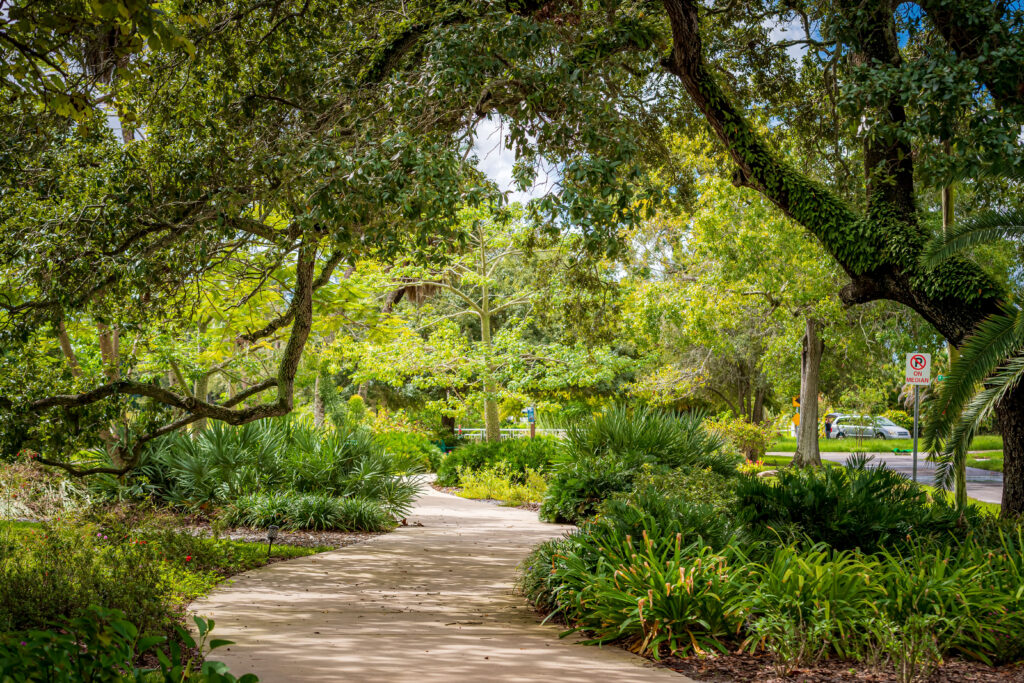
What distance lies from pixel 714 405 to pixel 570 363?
79.9ft

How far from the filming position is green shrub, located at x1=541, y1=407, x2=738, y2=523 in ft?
40.5

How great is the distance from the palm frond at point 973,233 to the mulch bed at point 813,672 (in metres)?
4.62

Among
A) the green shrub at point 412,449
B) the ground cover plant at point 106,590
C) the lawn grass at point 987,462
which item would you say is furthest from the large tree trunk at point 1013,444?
the lawn grass at point 987,462

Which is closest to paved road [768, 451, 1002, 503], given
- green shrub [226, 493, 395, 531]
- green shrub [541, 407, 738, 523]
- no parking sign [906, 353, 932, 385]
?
no parking sign [906, 353, 932, 385]

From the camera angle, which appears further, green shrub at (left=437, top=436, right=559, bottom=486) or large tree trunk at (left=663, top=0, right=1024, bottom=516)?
green shrub at (left=437, top=436, right=559, bottom=486)

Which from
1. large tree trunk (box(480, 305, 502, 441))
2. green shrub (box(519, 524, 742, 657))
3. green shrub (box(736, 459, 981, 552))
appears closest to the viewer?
green shrub (box(519, 524, 742, 657))

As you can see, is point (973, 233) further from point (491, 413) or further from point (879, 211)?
point (491, 413)

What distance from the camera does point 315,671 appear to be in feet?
15.8

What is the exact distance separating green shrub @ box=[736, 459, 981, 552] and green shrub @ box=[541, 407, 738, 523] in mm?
3879

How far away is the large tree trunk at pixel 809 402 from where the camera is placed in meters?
23.3

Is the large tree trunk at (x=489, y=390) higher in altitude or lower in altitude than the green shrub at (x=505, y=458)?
higher

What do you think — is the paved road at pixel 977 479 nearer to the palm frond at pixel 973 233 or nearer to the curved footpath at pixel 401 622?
the palm frond at pixel 973 233

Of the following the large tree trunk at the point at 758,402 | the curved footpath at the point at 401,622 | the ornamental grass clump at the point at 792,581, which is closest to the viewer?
the curved footpath at the point at 401,622

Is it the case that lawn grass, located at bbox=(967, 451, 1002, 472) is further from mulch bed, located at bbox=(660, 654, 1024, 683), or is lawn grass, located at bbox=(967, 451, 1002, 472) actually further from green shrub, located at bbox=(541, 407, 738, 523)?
mulch bed, located at bbox=(660, 654, 1024, 683)
